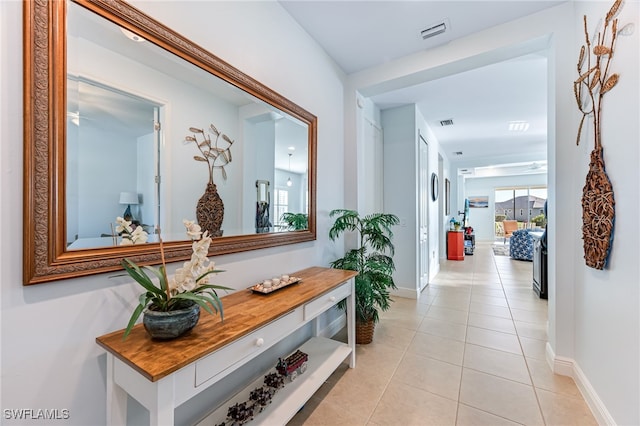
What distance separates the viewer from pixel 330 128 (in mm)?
2570

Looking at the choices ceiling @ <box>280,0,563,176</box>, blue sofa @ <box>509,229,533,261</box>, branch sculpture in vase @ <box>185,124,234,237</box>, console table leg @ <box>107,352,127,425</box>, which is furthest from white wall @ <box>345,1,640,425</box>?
blue sofa @ <box>509,229,533,261</box>

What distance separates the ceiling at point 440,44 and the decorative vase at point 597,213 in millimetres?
1392

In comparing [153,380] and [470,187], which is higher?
[470,187]

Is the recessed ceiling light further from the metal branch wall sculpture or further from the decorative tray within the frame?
the decorative tray

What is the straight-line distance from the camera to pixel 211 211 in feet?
4.68

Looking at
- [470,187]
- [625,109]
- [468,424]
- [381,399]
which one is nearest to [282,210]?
[381,399]

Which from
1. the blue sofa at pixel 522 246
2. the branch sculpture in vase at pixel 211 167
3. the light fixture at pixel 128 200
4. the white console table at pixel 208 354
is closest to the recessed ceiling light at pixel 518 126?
the blue sofa at pixel 522 246

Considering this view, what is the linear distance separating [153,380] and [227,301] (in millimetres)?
635

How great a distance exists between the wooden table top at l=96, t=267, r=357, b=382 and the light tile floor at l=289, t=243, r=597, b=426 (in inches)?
30.7

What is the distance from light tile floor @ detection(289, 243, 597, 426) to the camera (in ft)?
5.01

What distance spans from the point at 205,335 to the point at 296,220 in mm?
1200

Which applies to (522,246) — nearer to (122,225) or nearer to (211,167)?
(211,167)

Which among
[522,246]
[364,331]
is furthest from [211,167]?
[522,246]

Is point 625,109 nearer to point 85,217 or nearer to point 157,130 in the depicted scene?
point 157,130
